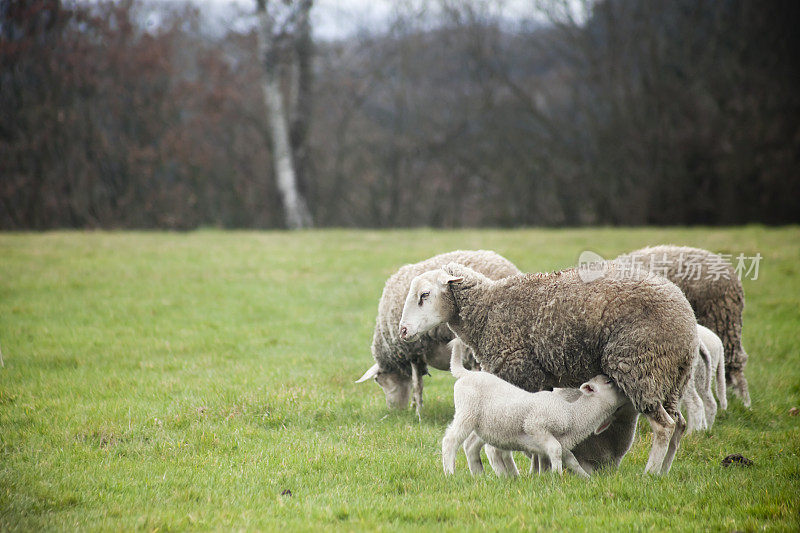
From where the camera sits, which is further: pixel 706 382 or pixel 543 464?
pixel 706 382

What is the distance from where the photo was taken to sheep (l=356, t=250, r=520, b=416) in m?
6.80

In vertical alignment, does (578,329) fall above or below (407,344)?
above

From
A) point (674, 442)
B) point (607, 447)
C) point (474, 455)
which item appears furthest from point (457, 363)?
point (674, 442)

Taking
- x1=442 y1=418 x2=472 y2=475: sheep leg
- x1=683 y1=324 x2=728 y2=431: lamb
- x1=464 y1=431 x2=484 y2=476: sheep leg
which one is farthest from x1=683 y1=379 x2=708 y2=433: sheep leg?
x1=442 y1=418 x2=472 y2=475: sheep leg

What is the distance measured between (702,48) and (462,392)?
19696mm

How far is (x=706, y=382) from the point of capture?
6.32m

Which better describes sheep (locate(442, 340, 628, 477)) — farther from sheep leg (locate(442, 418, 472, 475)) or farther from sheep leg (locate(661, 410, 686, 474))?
sheep leg (locate(661, 410, 686, 474))

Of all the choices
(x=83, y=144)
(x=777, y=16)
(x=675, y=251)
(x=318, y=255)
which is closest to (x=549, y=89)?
(x=777, y=16)

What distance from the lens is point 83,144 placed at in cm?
1933

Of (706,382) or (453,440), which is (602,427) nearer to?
(453,440)

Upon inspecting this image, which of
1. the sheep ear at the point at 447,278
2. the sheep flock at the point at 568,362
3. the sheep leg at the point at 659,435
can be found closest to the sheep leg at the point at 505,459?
the sheep flock at the point at 568,362

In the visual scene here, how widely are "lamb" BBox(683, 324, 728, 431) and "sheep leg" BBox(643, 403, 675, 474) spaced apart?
1296 mm

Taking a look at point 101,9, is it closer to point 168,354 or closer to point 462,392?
point 168,354

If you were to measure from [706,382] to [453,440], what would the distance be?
8.85 feet
